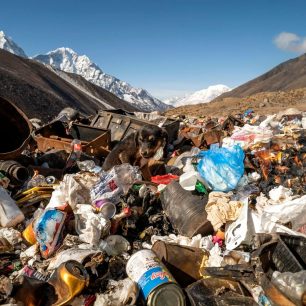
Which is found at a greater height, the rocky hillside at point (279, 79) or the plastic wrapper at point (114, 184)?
the rocky hillside at point (279, 79)

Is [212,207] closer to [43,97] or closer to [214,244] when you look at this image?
[214,244]

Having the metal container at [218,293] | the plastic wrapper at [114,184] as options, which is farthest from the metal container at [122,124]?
the metal container at [218,293]

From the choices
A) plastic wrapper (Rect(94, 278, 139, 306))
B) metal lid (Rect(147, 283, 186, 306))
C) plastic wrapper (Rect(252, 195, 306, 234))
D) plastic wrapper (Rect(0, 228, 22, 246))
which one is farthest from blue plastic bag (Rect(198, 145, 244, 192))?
plastic wrapper (Rect(0, 228, 22, 246))

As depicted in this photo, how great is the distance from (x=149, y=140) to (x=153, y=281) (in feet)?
10.4

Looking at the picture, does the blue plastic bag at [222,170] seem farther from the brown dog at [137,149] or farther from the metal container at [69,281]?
the metal container at [69,281]

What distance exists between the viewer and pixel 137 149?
5.36m

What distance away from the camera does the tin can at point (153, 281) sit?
2346 mm

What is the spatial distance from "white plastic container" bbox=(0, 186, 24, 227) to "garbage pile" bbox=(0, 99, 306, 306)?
0.04 ft

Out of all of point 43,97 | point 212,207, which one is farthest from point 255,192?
point 43,97

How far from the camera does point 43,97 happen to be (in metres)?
35.2

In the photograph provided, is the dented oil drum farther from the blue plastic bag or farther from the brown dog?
the blue plastic bag

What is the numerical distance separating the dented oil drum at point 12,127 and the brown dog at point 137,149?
65.9 inches

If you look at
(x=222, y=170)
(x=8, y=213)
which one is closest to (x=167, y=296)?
(x=8, y=213)

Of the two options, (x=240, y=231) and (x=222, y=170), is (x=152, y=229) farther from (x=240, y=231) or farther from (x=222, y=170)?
(x=222, y=170)
